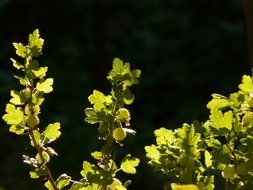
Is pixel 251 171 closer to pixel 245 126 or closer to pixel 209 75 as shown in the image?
pixel 245 126

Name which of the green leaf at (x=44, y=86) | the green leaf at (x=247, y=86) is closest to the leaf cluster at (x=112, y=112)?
the green leaf at (x=44, y=86)

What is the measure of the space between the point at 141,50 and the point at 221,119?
671 centimetres

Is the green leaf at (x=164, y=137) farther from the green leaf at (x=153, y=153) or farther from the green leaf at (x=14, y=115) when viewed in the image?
the green leaf at (x=14, y=115)

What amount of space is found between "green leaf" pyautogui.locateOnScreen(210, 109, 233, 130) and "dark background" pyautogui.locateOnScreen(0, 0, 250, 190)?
532 centimetres

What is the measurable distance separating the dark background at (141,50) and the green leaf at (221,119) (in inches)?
209

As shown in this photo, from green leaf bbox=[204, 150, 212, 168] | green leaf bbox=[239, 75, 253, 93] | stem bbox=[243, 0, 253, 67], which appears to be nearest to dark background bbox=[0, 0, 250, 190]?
stem bbox=[243, 0, 253, 67]

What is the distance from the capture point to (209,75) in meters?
7.63

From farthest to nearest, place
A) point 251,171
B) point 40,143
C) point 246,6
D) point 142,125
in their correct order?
point 142,125, point 246,6, point 40,143, point 251,171

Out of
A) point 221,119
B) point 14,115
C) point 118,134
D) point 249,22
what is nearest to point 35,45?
point 14,115

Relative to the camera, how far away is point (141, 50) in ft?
26.3

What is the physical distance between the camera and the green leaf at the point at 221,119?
52.9 inches

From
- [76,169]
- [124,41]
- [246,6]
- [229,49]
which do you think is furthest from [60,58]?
[246,6]

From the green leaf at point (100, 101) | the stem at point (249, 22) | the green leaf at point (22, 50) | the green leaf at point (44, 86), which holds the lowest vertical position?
the green leaf at point (100, 101)

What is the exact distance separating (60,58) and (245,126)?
22.2ft
